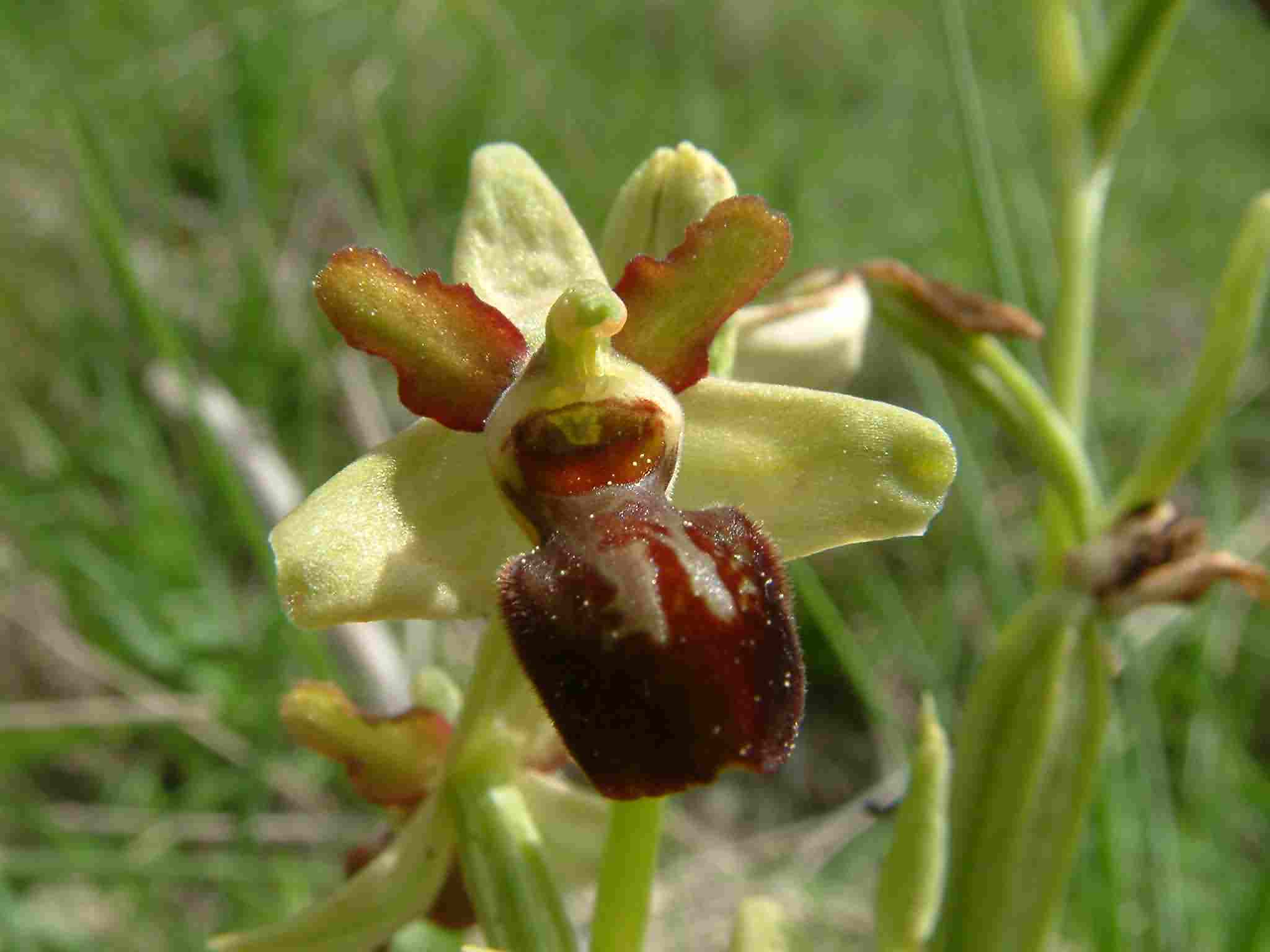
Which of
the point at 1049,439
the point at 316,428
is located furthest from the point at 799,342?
the point at 316,428

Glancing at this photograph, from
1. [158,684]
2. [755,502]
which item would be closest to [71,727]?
[158,684]

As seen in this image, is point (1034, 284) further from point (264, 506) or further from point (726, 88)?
point (726, 88)

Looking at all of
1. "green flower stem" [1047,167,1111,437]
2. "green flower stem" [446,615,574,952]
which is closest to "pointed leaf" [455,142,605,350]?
"green flower stem" [446,615,574,952]

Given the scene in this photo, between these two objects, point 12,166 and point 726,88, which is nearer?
point 12,166

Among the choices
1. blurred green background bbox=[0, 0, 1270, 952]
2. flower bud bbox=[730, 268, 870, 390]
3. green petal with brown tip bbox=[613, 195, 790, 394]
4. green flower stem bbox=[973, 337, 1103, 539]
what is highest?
green petal with brown tip bbox=[613, 195, 790, 394]

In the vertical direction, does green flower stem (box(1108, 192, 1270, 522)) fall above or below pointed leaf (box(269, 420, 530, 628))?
below

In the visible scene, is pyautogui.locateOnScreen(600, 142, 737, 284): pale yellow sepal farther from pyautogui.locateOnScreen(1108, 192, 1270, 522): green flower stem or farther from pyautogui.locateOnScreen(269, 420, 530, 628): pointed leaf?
pyautogui.locateOnScreen(1108, 192, 1270, 522): green flower stem
